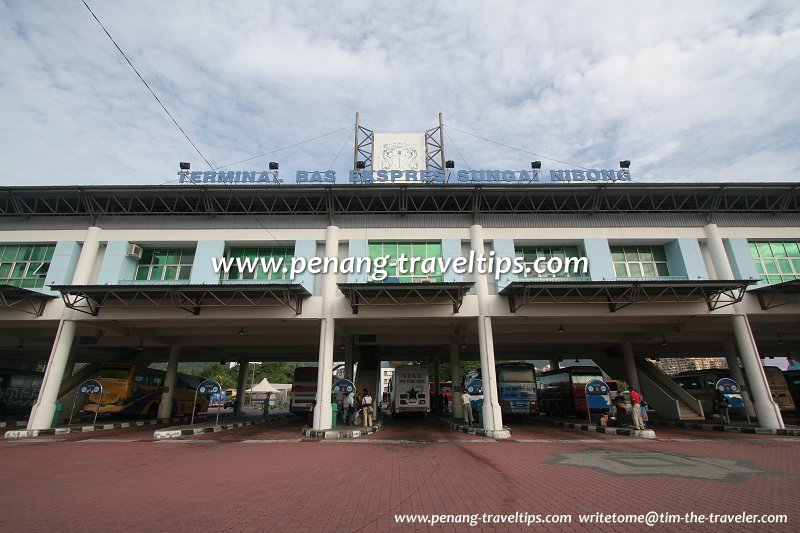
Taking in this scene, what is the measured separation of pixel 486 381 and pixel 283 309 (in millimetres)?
10452

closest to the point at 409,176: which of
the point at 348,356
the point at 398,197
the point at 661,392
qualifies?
the point at 398,197

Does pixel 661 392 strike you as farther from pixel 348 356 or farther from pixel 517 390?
pixel 348 356

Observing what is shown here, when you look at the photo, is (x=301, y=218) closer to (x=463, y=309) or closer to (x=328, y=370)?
(x=328, y=370)

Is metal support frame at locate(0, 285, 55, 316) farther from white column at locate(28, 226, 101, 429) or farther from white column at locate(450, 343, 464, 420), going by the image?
white column at locate(450, 343, 464, 420)

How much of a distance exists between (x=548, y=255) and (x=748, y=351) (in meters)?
10.3

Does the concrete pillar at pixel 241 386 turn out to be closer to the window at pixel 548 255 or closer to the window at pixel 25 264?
the window at pixel 25 264

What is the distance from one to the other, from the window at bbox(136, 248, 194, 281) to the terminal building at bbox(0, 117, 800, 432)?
0.11 m

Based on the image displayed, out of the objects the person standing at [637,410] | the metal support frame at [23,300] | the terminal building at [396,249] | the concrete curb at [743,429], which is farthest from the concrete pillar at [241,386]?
the concrete curb at [743,429]

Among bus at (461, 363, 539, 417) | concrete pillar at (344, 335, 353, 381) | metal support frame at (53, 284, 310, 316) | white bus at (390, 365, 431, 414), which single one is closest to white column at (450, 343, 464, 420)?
bus at (461, 363, 539, 417)

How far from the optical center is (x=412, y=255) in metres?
19.9

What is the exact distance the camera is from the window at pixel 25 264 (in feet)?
64.9

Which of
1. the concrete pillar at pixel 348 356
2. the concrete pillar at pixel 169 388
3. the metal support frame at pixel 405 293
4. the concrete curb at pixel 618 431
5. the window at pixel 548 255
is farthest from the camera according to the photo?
the concrete pillar at pixel 169 388

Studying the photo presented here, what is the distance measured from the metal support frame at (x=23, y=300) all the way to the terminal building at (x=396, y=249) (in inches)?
4.0

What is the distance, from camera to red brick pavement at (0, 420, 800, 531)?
577 cm
